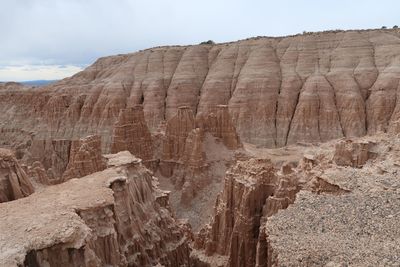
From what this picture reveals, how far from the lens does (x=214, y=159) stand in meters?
36.0

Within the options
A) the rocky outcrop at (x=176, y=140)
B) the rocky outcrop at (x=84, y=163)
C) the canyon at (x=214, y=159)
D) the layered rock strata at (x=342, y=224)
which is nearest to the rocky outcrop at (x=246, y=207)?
the canyon at (x=214, y=159)

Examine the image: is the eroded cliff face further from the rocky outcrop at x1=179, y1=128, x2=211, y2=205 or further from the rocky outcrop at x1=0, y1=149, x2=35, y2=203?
the rocky outcrop at x1=0, y1=149, x2=35, y2=203

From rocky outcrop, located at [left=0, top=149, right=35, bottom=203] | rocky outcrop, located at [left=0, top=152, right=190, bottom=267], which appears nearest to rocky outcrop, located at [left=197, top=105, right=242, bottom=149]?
rocky outcrop, located at [left=0, top=152, right=190, bottom=267]

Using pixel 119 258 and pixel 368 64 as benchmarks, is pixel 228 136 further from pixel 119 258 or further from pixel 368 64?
pixel 368 64

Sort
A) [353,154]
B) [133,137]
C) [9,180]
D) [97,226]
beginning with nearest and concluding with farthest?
[97,226] → [9,180] → [353,154] → [133,137]

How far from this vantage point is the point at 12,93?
219 ft

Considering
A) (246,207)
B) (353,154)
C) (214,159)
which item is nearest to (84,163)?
(214,159)

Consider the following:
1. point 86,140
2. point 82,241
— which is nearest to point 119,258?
point 82,241

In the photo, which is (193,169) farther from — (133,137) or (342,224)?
(342,224)

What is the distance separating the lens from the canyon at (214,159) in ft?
37.3

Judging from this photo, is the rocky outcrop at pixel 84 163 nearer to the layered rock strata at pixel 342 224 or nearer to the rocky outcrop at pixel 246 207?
the rocky outcrop at pixel 246 207

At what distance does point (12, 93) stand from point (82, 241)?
61.6 meters

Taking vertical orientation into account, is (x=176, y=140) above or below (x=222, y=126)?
below

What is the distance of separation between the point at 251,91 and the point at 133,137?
23.0m
